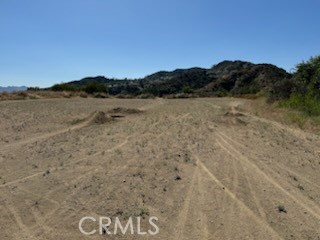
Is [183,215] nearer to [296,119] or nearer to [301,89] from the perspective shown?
[296,119]

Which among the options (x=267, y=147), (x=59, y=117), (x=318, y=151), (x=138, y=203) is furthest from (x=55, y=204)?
(x=59, y=117)

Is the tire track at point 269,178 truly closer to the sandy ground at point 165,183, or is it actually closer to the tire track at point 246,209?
the sandy ground at point 165,183

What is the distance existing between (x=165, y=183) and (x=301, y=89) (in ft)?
81.9

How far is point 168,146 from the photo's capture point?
13.9 m

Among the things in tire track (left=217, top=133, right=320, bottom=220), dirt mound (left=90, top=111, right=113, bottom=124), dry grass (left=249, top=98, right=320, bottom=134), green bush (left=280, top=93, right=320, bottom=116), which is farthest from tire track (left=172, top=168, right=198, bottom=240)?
green bush (left=280, top=93, right=320, bottom=116)

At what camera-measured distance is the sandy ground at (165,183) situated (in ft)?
23.4

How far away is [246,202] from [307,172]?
368 cm

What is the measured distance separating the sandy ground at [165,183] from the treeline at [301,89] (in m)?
10.5

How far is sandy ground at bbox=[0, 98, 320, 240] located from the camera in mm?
7145

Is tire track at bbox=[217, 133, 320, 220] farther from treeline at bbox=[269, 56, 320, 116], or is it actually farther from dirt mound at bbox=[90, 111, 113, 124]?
treeline at bbox=[269, 56, 320, 116]

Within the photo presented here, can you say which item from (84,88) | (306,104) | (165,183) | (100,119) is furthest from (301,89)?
(84,88)

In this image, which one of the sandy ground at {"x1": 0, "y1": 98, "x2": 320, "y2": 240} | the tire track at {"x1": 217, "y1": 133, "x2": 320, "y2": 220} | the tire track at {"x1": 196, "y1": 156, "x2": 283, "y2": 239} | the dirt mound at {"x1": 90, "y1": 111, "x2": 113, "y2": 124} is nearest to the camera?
the tire track at {"x1": 196, "y1": 156, "x2": 283, "y2": 239}

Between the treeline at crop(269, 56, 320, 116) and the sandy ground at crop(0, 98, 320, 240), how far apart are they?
10.5 meters

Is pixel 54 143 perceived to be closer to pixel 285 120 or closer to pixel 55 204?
pixel 55 204
